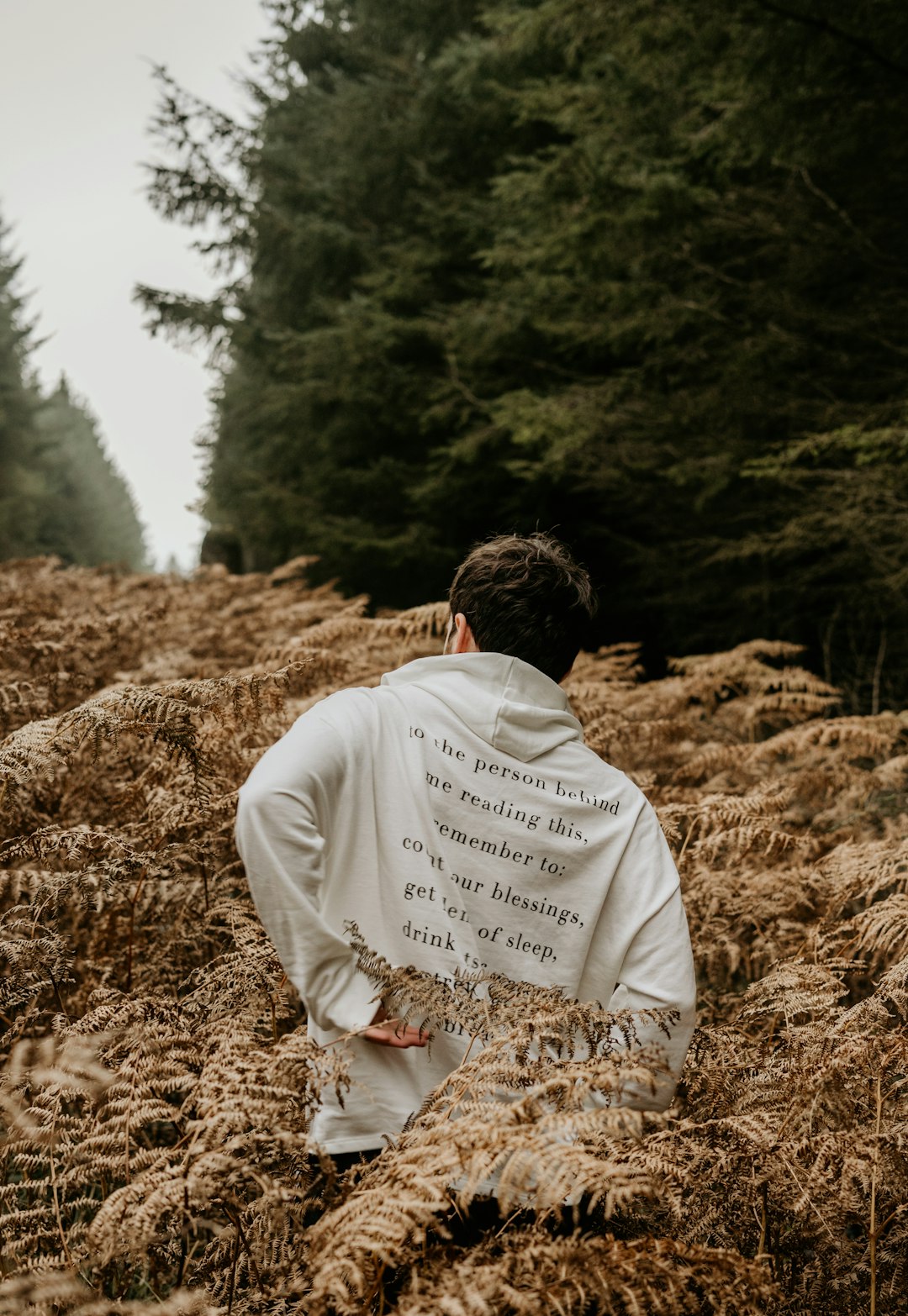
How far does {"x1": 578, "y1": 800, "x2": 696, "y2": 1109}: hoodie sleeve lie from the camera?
68.3 inches

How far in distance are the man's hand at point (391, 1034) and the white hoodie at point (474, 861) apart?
6 centimetres

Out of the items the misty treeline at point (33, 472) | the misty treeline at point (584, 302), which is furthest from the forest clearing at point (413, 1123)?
the misty treeline at point (33, 472)

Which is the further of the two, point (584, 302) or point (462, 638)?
point (584, 302)

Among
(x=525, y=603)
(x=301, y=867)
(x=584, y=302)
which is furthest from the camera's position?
(x=584, y=302)

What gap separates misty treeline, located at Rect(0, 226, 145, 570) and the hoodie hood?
2910cm

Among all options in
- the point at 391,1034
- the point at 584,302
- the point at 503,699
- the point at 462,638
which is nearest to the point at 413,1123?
the point at 391,1034

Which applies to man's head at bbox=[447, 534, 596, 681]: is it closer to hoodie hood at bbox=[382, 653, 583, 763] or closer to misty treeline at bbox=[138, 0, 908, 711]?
hoodie hood at bbox=[382, 653, 583, 763]

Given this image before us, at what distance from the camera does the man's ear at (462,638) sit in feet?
6.50

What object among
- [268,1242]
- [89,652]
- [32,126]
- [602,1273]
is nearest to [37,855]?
[268,1242]

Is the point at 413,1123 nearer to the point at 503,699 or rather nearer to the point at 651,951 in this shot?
the point at 651,951

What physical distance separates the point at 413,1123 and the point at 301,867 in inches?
21.2

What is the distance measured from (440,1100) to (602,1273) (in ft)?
1.22

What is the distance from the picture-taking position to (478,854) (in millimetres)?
1810

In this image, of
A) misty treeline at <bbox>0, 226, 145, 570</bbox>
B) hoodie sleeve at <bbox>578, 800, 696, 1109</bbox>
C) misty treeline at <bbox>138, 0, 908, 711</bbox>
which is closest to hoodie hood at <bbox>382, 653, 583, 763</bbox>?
hoodie sleeve at <bbox>578, 800, 696, 1109</bbox>
